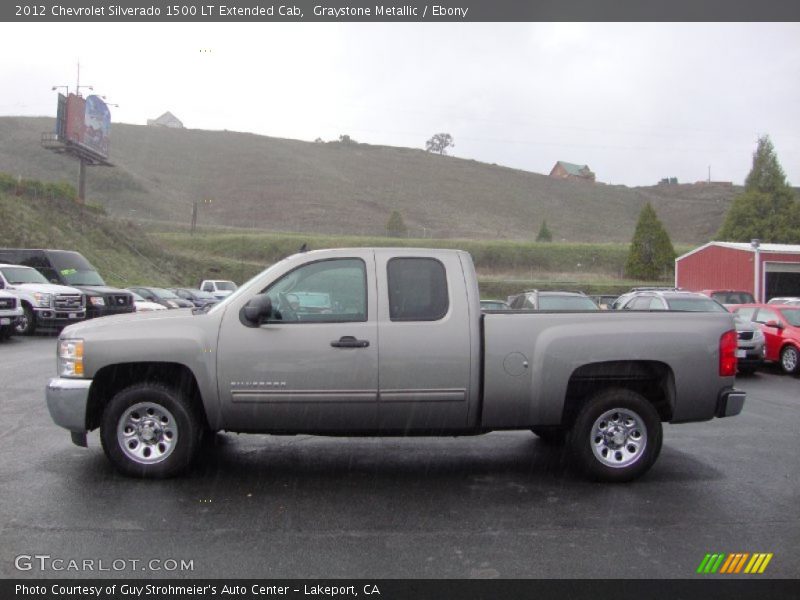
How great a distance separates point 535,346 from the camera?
19.3 ft

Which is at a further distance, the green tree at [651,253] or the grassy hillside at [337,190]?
the grassy hillside at [337,190]

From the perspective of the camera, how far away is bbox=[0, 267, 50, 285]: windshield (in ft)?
66.6

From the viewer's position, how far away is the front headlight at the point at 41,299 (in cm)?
1951

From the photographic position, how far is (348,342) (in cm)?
577

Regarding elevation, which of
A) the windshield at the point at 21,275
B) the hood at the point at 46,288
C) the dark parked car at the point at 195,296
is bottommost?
the dark parked car at the point at 195,296

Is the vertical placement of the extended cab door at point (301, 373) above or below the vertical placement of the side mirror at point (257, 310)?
below

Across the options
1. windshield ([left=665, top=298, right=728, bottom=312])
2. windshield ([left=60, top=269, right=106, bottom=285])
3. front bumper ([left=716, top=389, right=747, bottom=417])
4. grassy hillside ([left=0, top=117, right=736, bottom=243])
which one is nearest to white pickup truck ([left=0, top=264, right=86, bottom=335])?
windshield ([left=60, top=269, right=106, bottom=285])

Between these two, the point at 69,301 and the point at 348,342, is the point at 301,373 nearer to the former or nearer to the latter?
the point at 348,342

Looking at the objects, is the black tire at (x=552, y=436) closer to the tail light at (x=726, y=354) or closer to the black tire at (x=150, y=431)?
the tail light at (x=726, y=354)

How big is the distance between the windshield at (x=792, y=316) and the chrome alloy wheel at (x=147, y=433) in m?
13.9

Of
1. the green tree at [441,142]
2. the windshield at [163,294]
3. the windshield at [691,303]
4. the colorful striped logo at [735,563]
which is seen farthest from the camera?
the green tree at [441,142]

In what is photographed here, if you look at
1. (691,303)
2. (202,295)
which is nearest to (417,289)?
(691,303)

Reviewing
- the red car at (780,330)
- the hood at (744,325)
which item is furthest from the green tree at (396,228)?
the hood at (744,325)
